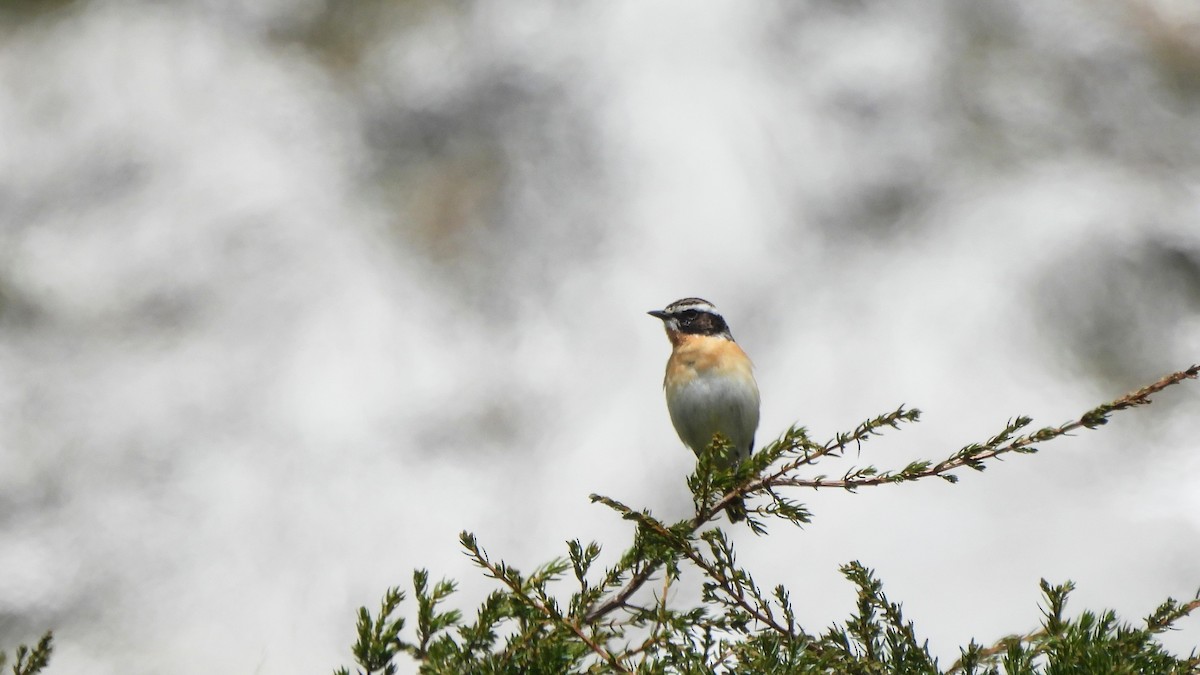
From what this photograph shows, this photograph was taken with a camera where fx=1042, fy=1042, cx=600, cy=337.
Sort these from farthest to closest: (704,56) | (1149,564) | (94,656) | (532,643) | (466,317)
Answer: (704,56) < (466,317) < (94,656) < (1149,564) < (532,643)

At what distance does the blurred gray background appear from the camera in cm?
1032

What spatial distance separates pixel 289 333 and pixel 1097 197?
9521 millimetres

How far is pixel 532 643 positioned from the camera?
89.7 inches

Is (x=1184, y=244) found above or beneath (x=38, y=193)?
beneath

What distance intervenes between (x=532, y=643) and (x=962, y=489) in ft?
29.6

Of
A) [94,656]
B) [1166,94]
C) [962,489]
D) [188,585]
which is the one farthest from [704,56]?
[94,656]

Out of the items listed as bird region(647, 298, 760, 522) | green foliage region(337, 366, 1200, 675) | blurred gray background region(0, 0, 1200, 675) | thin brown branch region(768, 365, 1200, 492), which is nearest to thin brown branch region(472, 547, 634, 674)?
green foliage region(337, 366, 1200, 675)

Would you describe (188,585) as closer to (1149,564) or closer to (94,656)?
(94,656)

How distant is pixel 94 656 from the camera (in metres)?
10.3

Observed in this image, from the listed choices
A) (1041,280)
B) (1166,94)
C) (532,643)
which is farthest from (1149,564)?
(532,643)

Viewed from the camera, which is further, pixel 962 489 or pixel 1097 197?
pixel 1097 197

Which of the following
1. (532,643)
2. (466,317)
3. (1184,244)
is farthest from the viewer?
(466,317)

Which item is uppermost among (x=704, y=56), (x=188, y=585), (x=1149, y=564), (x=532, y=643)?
(x=704, y=56)

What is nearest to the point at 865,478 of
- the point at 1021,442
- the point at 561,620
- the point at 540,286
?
the point at 1021,442
